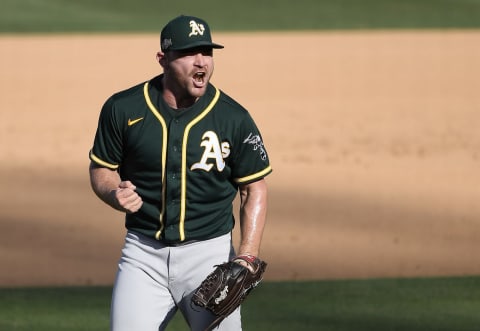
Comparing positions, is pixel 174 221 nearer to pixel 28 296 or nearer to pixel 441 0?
pixel 28 296

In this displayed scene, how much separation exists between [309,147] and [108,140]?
9.05 meters

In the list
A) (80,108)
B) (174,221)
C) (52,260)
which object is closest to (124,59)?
(80,108)

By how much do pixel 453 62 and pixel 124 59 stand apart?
518 centimetres

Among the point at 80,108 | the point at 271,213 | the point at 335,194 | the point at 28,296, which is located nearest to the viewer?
the point at 28,296

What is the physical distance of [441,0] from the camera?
24391 millimetres

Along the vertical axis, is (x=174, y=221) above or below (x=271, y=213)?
above

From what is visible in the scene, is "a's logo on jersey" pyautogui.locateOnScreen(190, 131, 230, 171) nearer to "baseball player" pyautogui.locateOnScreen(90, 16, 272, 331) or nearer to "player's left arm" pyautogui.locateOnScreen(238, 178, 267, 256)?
"baseball player" pyautogui.locateOnScreen(90, 16, 272, 331)

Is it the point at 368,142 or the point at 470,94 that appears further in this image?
the point at 470,94

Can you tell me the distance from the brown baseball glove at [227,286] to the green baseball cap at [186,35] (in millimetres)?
905

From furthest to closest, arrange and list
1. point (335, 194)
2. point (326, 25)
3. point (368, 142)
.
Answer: point (326, 25)
point (368, 142)
point (335, 194)

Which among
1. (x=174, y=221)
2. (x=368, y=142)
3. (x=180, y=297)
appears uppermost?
(x=174, y=221)

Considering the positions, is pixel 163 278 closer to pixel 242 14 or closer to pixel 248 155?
pixel 248 155

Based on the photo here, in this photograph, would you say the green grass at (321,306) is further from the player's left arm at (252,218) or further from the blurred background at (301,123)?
the player's left arm at (252,218)

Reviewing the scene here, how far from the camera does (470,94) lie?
54.0ft
